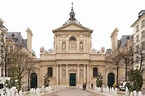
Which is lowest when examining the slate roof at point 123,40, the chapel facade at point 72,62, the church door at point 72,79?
the church door at point 72,79

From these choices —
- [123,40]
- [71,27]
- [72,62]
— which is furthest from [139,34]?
[123,40]

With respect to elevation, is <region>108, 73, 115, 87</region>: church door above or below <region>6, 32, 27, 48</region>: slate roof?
below

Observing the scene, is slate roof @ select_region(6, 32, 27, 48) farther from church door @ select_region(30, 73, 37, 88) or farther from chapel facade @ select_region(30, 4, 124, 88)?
church door @ select_region(30, 73, 37, 88)

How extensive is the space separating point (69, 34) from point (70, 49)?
4930 mm

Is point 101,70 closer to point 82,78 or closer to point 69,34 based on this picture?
point 82,78

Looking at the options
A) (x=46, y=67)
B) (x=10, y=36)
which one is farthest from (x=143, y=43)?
(x=10, y=36)

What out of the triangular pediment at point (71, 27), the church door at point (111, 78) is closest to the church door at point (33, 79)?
the triangular pediment at point (71, 27)

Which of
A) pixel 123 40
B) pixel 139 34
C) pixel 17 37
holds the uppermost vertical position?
pixel 17 37

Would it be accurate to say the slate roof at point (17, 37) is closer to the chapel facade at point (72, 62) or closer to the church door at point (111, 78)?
the chapel facade at point (72, 62)

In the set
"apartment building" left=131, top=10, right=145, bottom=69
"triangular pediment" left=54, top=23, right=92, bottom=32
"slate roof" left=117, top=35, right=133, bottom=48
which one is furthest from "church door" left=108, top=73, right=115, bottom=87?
"apartment building" left=131, top=10, right=145, bottom=69

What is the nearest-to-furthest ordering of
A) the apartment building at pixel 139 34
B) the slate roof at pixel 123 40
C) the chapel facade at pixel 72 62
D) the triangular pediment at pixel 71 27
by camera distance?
the apartment building at pixel 139 34, the chapel facade at pixel 72 62, the triangular pediment at pixel 71 27, the slate roof at pixel 123 40

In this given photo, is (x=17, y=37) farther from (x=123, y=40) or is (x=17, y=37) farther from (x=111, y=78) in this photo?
(x=123, y=40)

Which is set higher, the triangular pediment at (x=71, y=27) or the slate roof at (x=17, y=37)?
the triangular pediment at (x=71, y=27)

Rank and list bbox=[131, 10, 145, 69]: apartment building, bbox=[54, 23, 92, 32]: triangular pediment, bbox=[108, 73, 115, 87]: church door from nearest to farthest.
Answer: bbox=[131, 10, 145, 69]: apartment building
bbox=[54, 23, 92, 32]: triangular pediment
bbox=[108, 73, 115, 87]: church door
